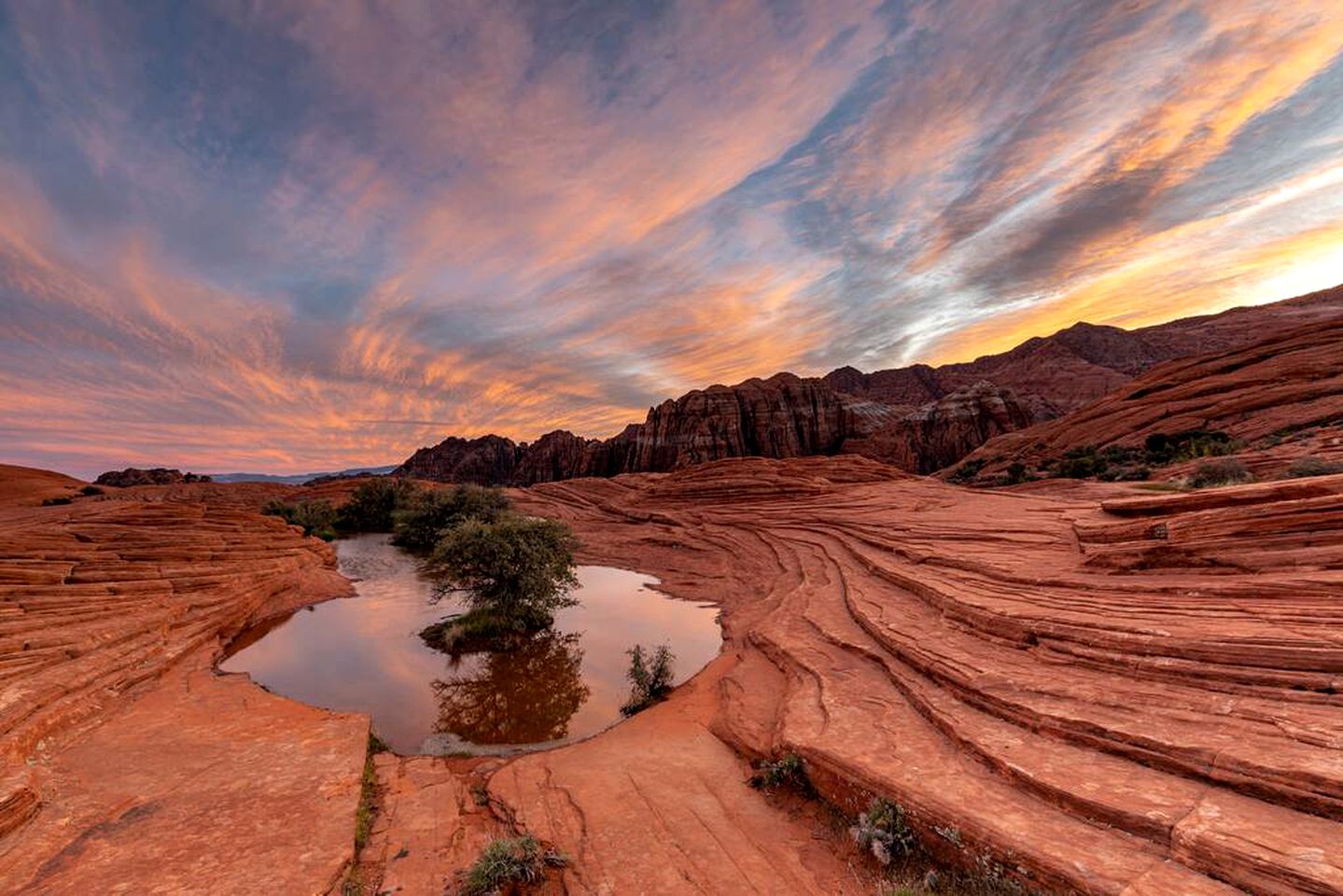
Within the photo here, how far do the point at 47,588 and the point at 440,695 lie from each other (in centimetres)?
1395

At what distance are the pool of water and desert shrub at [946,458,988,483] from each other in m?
42.0

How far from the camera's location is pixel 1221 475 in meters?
21.6

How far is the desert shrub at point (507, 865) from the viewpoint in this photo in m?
6.27

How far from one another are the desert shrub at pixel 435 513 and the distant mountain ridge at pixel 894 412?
43.9 metres

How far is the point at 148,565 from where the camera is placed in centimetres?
2014

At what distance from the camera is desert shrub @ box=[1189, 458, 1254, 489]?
67.5 feet

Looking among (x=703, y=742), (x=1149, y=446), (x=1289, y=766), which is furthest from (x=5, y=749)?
(x=1149, y=446)

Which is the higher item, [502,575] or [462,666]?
[502,575]

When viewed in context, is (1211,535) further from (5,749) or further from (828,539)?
(5,749)

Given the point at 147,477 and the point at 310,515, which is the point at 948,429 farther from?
the point at 147,477

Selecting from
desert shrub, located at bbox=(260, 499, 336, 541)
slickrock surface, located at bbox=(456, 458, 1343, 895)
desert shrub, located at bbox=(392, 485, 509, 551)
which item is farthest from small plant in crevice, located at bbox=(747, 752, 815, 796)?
desert shrub, located at bbox=(260, 499, 336, 541)

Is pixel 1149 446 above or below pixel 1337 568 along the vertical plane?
above

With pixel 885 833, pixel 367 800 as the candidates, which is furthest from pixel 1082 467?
pixel 367 800

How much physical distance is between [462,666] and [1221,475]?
106ft
